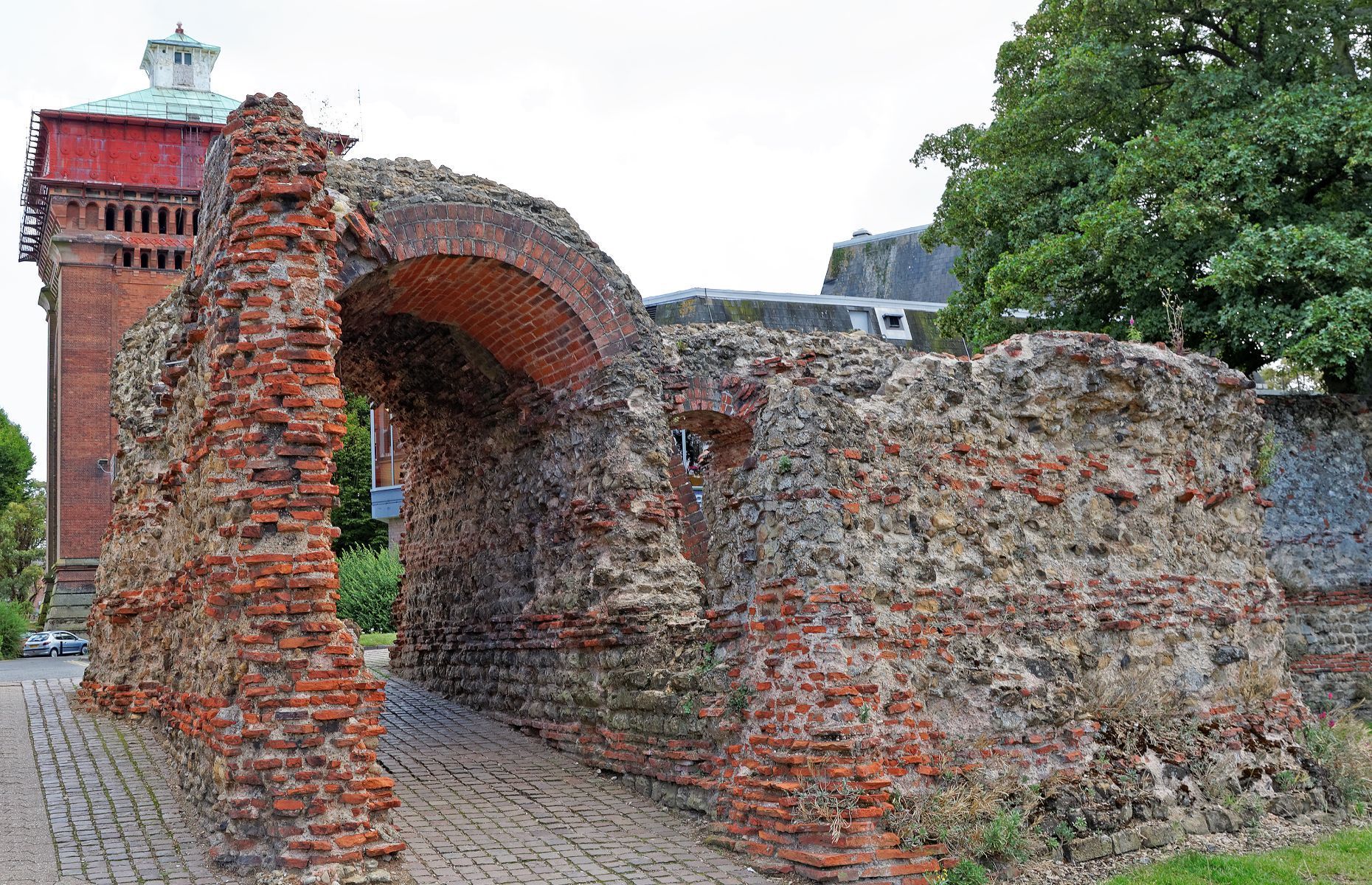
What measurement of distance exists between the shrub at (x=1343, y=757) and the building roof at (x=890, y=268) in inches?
1084

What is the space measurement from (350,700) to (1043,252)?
1165cm

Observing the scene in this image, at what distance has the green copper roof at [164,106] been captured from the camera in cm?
3741

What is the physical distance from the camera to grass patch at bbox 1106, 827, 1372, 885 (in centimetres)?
759

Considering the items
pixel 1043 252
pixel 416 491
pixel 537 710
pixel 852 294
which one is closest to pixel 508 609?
pixel 537 710

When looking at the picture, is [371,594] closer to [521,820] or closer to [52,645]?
[52,645]

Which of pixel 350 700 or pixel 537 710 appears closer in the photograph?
pixel 350 700

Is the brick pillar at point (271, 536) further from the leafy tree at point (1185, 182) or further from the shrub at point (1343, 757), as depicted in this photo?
the leafy tree at point (1185, 182)

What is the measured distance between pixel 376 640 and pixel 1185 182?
46.3ft

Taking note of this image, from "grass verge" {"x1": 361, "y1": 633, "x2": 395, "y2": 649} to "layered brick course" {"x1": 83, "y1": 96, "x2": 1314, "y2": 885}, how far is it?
22.4 feet

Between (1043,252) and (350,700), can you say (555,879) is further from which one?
(1043,252)

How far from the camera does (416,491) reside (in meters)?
14.0

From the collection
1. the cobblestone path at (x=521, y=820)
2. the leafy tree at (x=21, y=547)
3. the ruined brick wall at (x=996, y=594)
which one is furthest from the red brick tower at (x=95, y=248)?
the ruined brick wall at (x=996, y=594)

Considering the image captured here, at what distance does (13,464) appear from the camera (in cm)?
4662

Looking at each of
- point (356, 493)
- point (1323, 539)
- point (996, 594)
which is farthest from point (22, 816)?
point (356, 493)
